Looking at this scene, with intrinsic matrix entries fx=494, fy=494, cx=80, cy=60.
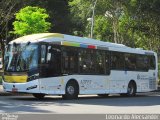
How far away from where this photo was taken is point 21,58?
74.0ft

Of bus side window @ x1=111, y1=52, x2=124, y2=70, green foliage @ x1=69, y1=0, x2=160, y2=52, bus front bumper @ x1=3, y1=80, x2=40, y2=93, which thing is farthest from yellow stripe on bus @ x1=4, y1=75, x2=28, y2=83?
green foliage @ x1=69, y1=0, x2=160, y2=52

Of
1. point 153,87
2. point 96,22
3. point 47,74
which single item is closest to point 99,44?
point 47,74

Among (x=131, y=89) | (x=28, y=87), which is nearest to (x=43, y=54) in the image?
(x=28, y=87)

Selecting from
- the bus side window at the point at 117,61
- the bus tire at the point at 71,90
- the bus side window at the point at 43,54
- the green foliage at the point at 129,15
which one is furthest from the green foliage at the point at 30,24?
the bus side window at the point at 43,54

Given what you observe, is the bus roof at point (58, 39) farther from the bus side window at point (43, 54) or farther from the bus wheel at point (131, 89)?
the bus wheel at point (131, 89)

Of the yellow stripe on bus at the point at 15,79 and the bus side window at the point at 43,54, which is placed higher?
the bus side window at the point at 43,54

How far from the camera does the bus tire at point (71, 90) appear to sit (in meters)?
23.8

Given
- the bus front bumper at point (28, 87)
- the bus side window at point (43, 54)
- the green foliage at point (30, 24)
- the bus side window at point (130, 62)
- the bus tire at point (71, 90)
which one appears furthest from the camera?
the green foliage at point (30, 24)

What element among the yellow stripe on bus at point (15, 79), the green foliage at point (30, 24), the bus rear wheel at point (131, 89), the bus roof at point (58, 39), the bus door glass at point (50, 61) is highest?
the green foliage at point (30, 24)

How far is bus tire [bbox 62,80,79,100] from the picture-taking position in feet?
78.0

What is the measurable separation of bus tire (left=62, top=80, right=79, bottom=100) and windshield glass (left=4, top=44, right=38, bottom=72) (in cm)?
243

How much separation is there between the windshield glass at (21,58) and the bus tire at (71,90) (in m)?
2.43

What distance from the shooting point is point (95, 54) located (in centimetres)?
2630

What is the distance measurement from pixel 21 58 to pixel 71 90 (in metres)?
3.12
